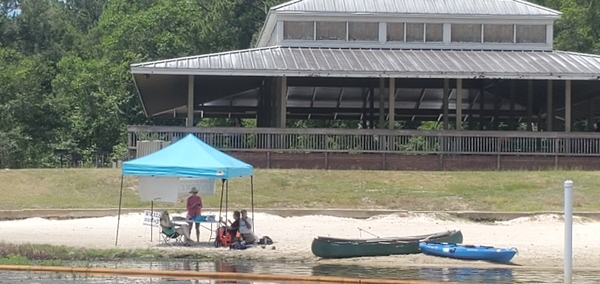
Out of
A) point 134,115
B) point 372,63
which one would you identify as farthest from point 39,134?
point 372,63

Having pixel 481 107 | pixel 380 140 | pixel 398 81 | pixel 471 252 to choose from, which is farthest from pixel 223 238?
pixel 481 107

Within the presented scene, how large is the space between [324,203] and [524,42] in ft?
51.6

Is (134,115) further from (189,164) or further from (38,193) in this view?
(189,164)

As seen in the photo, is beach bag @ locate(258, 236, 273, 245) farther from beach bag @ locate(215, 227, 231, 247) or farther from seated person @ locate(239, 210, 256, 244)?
beach bag @ locate(215, 227, 231, 247)

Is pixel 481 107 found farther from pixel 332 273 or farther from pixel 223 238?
pixel 332 273

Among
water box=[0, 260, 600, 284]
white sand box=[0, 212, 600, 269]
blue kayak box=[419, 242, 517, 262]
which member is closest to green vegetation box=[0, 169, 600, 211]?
white sand box=[0, 212, 600, 269]

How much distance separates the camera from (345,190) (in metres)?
32.2

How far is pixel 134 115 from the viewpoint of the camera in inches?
2638

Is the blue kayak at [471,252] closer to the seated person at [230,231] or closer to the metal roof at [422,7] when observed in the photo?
the seated person at [230,231]

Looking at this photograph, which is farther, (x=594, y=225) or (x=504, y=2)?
(x=504, y=2)

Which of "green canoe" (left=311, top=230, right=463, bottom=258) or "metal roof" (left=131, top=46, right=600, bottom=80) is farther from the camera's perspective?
"metal roof" (left=131, top=46, right=600, bottom=80)

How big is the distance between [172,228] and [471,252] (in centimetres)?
695

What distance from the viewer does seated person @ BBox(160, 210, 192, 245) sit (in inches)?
968

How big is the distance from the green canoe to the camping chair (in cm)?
374
